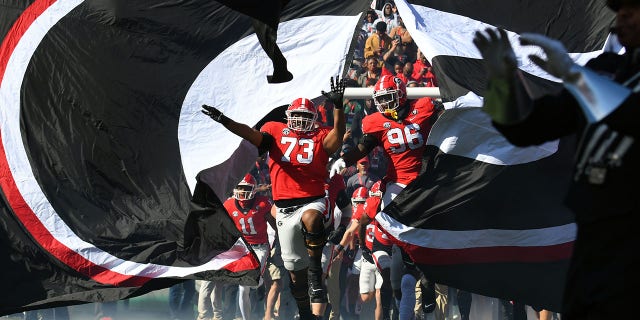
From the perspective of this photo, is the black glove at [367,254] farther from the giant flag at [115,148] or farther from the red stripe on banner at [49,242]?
the red stripe on banner at [49,242]

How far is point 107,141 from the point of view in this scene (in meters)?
8.34

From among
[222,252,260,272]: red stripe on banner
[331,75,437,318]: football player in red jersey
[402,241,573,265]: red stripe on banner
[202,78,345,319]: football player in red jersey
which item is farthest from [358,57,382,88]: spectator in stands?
[222,252,260,272]: red stripe on banner

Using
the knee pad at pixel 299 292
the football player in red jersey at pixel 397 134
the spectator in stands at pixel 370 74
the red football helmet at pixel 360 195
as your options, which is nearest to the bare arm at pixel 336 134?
the football player in red jersey at pixel 397 134

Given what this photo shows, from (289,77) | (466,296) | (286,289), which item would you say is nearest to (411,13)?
(289,77)

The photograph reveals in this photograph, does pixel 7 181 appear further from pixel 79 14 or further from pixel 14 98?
pixel 79 14

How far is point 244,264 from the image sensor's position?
8.27 meters

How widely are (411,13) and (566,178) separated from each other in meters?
2.08

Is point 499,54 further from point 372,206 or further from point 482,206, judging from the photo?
point 372,206

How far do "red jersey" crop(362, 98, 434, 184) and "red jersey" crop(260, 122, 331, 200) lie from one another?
0.78 meters

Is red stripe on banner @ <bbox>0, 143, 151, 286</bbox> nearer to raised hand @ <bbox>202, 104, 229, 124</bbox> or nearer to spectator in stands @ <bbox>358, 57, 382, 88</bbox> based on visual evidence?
raised hand @ <bbox>202, 104, 229, 124</bbox>

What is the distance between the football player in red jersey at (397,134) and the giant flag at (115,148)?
1.56 metres

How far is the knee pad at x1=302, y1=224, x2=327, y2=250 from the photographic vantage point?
9062mm

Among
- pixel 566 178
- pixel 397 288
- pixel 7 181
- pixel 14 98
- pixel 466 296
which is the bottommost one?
pixel 466 296

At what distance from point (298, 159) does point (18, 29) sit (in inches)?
110
